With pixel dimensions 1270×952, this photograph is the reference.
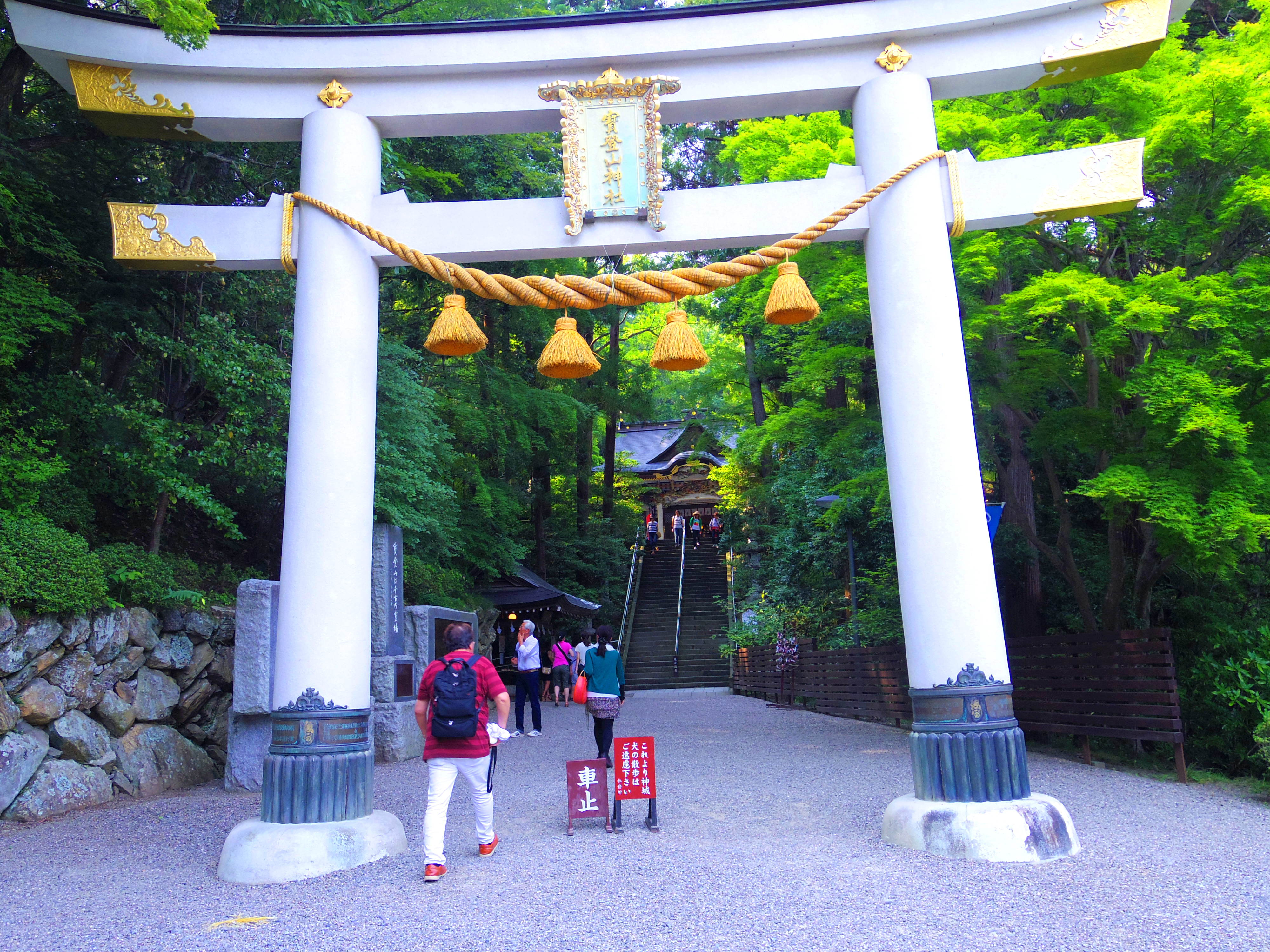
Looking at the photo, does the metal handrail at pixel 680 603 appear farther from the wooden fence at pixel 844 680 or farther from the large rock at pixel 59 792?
the large rock at pixel 59 792

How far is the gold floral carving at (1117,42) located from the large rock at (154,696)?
27.8 ft

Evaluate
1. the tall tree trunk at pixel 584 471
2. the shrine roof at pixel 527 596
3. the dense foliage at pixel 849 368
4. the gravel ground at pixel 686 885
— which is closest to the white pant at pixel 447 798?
the gravel ground at pixel 686 885

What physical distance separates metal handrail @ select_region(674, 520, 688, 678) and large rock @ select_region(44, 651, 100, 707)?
47.2ft

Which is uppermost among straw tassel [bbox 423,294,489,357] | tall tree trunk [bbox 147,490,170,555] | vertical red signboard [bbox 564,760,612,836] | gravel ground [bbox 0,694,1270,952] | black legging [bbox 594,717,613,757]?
straw tassel [bbox 423,294,489,357]

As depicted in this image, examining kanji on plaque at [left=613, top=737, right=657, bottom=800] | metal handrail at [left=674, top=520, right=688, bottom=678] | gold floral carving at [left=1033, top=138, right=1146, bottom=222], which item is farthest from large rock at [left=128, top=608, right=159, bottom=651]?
metal handrail at [left=674, top=520, right=688, bottom=678]

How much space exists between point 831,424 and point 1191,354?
394 cm

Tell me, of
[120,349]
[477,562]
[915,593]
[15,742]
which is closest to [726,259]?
[477,562]

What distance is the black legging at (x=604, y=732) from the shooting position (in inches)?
263

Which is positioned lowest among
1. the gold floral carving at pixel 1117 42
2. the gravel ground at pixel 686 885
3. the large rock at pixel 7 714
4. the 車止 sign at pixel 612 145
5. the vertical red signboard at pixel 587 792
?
the gravel ground at pixel 686 885

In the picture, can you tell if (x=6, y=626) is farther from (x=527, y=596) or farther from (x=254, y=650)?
(x=527, y=596)

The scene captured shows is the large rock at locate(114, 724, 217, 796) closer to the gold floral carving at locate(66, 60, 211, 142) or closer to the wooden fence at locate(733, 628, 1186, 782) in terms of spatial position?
the gold floral carving at locate(66, 60, 211, 142)

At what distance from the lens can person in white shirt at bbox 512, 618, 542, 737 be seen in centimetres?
1098

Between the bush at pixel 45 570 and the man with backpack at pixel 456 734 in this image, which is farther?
the bush at pixel 45 570

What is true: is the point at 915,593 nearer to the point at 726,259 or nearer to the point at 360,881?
the point at 360,881
